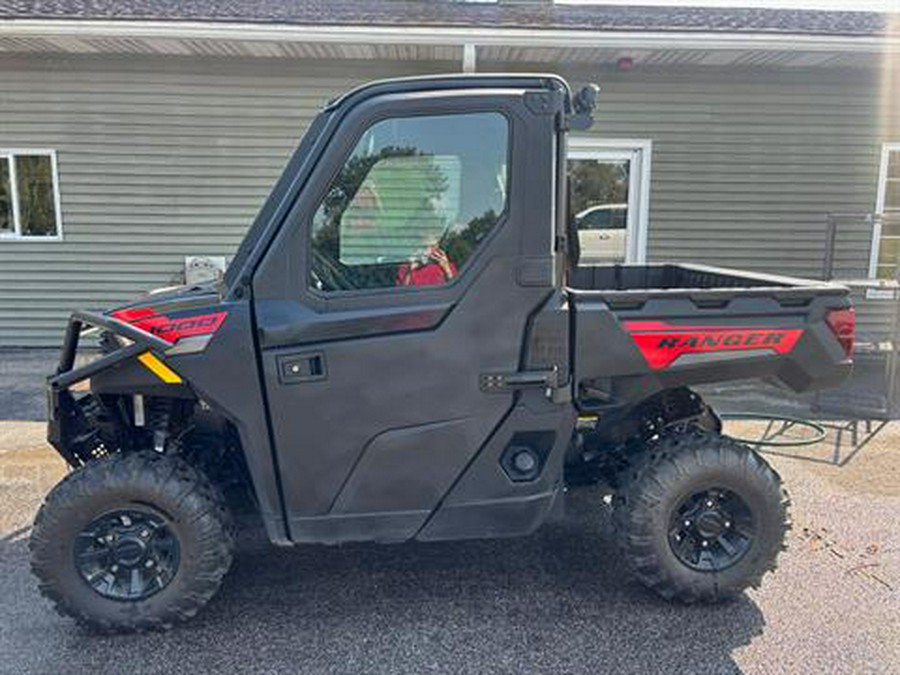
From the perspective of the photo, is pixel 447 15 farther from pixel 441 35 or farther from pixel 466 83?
pixel 466 83

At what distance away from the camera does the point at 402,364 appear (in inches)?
111

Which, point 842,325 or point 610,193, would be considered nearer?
point 842,325

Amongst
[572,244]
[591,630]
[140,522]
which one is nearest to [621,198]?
[572,244]

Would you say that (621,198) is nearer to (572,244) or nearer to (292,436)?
(572,244)

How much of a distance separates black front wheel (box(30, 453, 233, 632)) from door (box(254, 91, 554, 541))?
417 millimetres

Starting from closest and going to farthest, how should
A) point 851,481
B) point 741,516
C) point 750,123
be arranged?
point 741,516 < point 851,481 < point 750,123

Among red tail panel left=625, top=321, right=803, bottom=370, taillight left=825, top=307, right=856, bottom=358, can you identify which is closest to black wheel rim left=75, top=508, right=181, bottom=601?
red tail panel left=625, top=321, right=803, bottom=370

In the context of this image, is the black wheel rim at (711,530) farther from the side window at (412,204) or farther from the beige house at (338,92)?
the beige house at (338,92)

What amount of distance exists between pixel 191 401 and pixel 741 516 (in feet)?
8.56

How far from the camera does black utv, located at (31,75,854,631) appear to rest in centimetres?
278

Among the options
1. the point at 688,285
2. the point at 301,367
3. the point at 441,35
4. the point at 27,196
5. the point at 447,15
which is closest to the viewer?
the point at 301,367

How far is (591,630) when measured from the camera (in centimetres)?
294

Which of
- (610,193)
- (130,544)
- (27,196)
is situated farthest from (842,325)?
(27,196)

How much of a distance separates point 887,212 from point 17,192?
35.0ft
